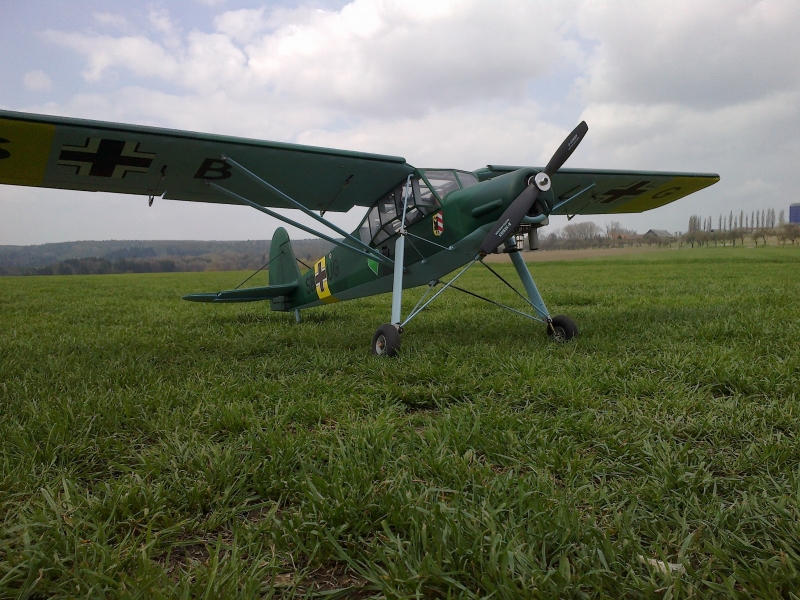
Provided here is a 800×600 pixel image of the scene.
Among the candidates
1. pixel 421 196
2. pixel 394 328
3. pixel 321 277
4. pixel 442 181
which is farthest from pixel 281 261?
pixel 394 328

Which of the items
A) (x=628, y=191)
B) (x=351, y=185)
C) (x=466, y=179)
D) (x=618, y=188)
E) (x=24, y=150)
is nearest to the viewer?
(x=24, y=150)

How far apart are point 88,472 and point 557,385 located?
9.08 ft

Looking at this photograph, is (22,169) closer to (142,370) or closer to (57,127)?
(57,127)

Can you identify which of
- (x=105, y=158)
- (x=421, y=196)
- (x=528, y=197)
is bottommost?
(x=528, y=197)

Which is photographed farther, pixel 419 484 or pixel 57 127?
pixel 57 127

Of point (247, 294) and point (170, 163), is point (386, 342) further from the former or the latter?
point (247, 294)

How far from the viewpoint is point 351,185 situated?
6.36 m

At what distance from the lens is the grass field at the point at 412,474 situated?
143cm

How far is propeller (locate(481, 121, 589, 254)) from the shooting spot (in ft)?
14.9

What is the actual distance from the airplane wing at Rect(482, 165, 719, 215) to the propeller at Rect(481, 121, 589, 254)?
6.12 ft

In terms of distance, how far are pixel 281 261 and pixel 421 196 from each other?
4.92m

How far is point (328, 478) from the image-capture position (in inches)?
80.6

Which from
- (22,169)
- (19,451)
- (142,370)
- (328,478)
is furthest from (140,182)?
(328,478)

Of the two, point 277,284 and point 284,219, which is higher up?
point 284,219
